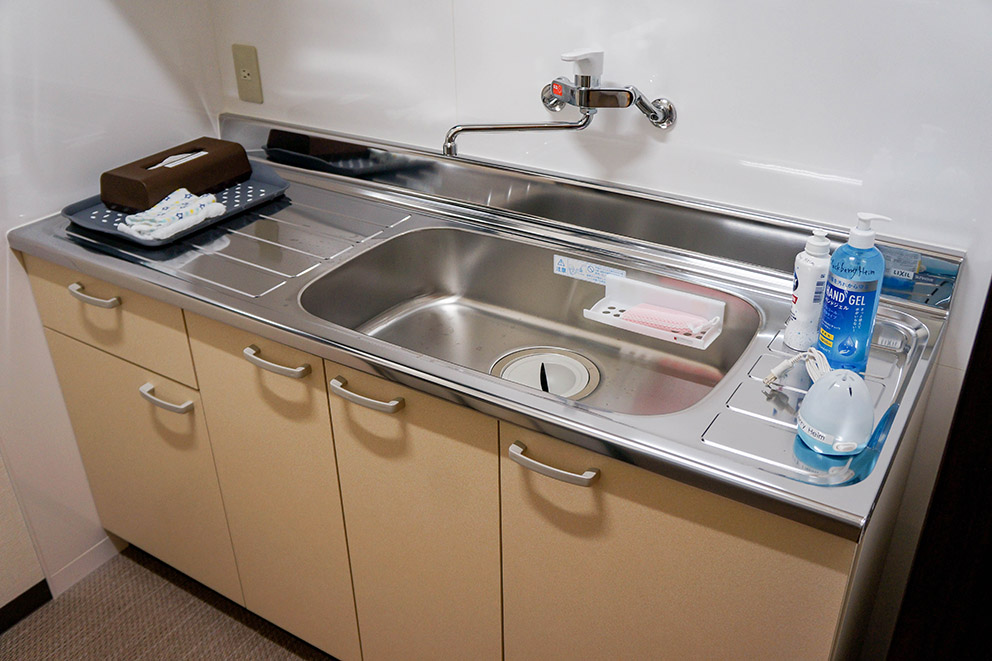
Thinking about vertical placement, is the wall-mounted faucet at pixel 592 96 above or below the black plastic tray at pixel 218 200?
above

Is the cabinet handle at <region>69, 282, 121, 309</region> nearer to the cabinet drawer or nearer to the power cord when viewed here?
the cabinet drawer

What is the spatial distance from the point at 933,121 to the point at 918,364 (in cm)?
35

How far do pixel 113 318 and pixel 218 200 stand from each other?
323mm

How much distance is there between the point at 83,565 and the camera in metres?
2.02

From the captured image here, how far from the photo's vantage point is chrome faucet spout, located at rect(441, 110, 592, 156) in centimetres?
148

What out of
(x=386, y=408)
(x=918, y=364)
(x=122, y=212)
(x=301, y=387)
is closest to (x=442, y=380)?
(x=386, y=408)

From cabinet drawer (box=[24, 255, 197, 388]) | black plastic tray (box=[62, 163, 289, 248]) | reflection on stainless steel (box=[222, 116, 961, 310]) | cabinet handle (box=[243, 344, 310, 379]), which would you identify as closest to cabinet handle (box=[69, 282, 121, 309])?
cabinet drawer (box=[24, 255, 197, 388])

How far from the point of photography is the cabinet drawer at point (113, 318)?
1.54 meters

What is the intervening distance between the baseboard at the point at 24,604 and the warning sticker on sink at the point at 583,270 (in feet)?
4.63

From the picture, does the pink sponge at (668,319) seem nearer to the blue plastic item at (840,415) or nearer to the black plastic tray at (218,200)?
the blue plastic item at (840,415)

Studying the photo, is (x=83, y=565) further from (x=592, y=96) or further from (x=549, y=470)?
(x=592, y=96)

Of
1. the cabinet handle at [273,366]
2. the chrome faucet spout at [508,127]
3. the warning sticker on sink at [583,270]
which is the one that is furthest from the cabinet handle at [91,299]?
the warning sticker on sink at [583,270]

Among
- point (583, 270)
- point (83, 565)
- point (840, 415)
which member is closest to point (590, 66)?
point (583, 270)

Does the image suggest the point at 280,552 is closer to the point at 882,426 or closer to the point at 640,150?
the point at 640,150
